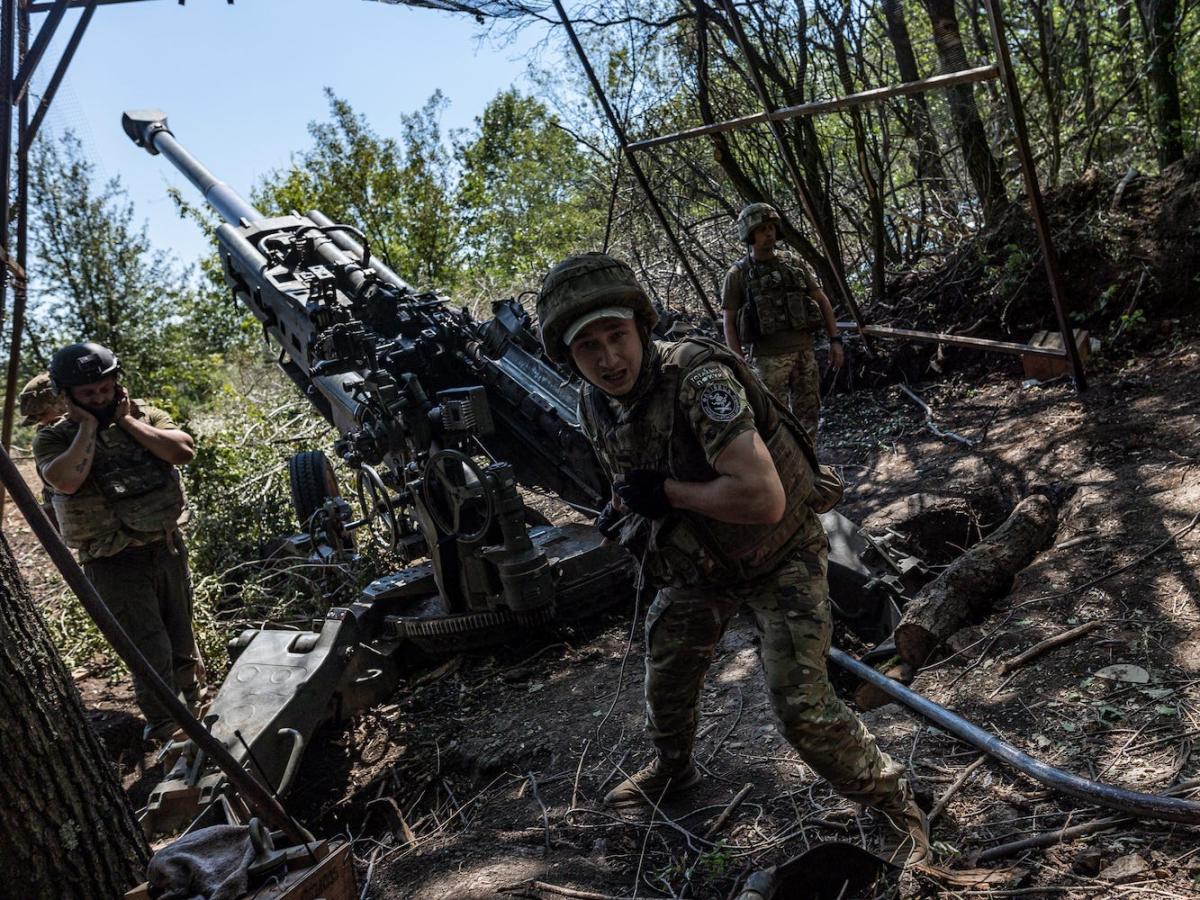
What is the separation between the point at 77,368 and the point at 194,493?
13.0 feet

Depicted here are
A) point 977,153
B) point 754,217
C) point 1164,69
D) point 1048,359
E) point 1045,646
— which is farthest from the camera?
point 977,153

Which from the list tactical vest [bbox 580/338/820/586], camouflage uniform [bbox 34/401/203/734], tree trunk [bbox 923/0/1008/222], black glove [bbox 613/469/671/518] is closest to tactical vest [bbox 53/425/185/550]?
camouflage uniform [bbox 34/401/203/734]

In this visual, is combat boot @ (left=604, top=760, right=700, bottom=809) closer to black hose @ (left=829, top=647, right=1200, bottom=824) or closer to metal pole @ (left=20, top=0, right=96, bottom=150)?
black hose @ (left=829, top=647, right=1200, bottom=824)

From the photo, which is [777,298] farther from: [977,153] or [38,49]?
[38,49]

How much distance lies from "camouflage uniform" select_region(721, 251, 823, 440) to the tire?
3226 millimetres

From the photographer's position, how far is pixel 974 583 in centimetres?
430

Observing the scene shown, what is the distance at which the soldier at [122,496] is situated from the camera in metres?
4.62

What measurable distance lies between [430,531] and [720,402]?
3.07 metres

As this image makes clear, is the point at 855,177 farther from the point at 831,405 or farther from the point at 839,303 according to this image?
the point at 831,405

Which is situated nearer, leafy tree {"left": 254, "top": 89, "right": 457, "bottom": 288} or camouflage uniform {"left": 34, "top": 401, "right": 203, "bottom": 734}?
camouflage uniform {"left": 34, "top": 401, "right": 203, "bottom": 734}

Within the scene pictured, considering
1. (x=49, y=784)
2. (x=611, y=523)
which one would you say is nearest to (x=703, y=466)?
(x=611, y=523)

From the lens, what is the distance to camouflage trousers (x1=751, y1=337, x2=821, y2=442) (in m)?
6.46

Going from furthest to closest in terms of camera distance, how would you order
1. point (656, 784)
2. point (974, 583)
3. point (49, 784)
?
point (974, 583) → point (656, 784) → point (49, 784)

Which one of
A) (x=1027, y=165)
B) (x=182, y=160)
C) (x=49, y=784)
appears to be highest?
(x=182, y=160)
